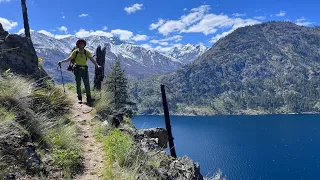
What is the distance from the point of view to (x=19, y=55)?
9.58 metres

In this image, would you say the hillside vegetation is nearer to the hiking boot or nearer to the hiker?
the hiker

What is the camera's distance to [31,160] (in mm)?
5082

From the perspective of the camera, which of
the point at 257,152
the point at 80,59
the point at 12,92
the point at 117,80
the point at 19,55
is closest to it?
the point at 12,92

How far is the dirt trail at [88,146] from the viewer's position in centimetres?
594

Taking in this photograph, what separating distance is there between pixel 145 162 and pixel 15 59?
226 inches

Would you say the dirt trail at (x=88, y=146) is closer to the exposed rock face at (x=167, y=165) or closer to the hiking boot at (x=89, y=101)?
the hiking boot at (x=89, y=101)

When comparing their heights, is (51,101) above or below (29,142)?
above

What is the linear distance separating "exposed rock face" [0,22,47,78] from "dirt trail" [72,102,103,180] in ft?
6.41

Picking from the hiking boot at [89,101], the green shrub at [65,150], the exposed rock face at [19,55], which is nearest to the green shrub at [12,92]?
the green shrub at [65,150]

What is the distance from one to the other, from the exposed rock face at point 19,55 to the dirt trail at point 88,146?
195cm

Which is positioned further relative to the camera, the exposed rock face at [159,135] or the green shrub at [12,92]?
the exposed rock face at [159,135]

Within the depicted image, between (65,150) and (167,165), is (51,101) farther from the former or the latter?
(167,165)

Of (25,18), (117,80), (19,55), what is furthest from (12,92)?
(117,80)

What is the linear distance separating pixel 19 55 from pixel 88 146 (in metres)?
4.23
